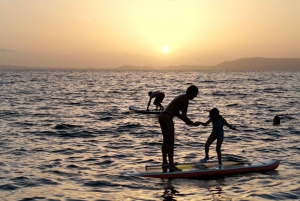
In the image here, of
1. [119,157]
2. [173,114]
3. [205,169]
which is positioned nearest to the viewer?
[173,114]

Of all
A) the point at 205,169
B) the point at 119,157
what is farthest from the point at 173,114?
the point at 119,157

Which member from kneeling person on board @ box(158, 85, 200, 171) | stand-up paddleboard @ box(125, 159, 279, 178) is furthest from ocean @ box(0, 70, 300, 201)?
kneeling person on board @ box(158, 85, 200, 171)

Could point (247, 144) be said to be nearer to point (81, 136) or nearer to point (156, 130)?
point (156, 130)

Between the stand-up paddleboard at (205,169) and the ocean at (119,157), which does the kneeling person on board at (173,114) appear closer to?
the stand-up paddleboard at (205,169)

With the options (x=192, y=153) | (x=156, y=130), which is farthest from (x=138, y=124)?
(x=192, y=153)

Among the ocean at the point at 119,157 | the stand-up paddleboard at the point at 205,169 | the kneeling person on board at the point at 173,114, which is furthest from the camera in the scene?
the stand-up paddleboard at the point at 205,169

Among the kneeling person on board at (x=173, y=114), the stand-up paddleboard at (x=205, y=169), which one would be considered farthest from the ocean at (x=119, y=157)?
the kneeling person on board at (x=173, y=114)

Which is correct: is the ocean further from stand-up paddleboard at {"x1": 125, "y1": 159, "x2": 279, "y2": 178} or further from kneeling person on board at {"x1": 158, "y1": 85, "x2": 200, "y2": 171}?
kneeling person on board at {"x1": 158, "y1": 85, "x2": 200, "y2": 171}

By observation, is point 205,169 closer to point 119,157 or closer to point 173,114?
point 173,114

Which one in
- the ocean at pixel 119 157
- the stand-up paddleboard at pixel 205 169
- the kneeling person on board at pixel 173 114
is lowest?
the ocean at pixel 119 157

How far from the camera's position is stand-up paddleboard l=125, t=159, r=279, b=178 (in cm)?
1133

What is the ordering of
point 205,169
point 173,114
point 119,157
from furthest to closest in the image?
point 119,157 → point 205,169 → point 173,114

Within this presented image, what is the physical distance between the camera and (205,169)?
1161cm

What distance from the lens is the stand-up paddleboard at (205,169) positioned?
11.3 metres
